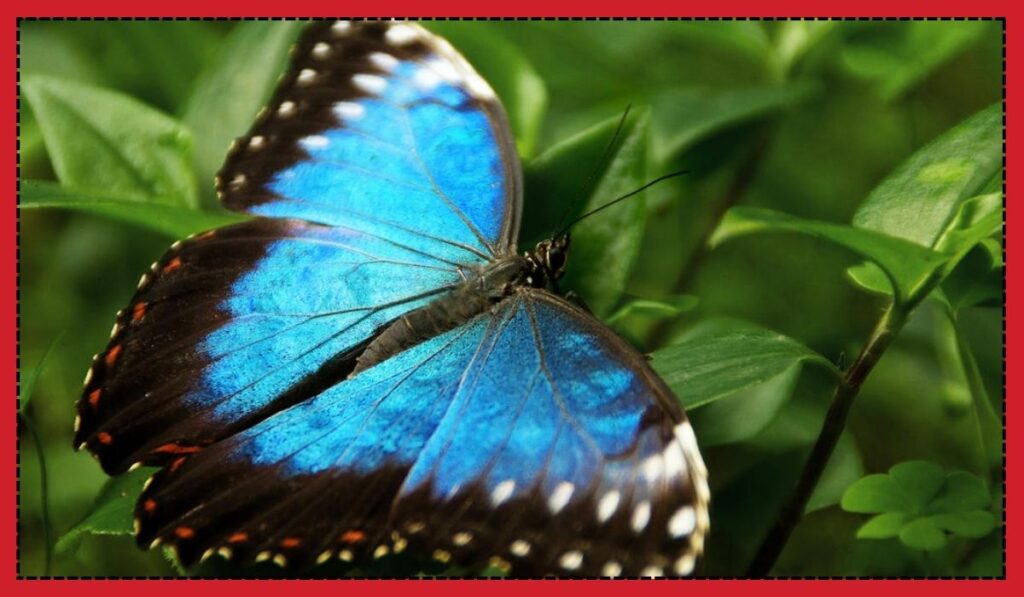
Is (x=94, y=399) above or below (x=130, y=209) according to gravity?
below

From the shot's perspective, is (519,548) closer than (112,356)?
Yes

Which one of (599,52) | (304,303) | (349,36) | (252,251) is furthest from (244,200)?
(599,52)

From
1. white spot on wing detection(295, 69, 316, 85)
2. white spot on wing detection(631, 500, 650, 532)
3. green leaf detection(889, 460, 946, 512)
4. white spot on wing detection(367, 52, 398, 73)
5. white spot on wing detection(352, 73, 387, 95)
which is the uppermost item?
white spot on wing detection(367, 52, 398, 73)

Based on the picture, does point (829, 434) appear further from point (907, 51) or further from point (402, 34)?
point (907, 51)

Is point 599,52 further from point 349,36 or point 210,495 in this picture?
point 210,495

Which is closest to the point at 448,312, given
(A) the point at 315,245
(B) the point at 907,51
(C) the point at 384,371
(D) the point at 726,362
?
(C) the point at 384,371

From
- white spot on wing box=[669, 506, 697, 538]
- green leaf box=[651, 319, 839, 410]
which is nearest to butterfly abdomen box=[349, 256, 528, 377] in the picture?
green leaf box=[651, 319, 839, 410]

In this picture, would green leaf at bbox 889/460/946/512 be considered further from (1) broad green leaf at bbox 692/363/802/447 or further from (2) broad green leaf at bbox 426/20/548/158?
(2) broad green leaf at bbox 426/20/548/158

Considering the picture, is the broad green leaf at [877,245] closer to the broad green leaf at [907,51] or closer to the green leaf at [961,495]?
the green leaf at [961,495]
